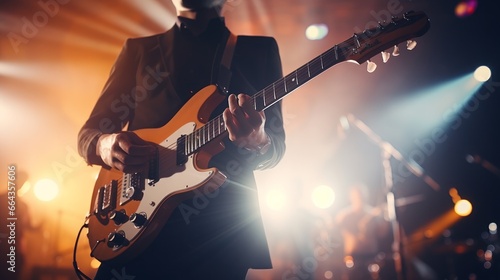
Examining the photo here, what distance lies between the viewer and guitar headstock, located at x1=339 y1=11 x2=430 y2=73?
155 centimetres

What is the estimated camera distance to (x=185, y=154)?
1.67 m

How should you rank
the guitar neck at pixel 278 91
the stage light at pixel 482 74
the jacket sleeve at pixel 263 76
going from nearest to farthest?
the guitar neck at pixel 278 91 < the jacket sleeve at pixel 263 76 < the stage light at pixel 482 74

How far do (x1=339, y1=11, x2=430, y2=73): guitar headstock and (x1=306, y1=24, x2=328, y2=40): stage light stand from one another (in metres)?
5.55

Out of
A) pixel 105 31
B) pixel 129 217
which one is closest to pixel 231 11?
pixel 105 31

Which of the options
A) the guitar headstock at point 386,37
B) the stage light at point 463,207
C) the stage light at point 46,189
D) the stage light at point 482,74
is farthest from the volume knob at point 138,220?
the stage light at point 463,207

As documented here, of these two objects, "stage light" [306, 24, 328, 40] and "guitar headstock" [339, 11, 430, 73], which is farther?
"stage light" [306, 24, 328, 40]

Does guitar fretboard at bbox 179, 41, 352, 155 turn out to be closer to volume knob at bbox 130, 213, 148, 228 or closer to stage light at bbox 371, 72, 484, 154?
volume knob at bbox 130, 213, 148, 228

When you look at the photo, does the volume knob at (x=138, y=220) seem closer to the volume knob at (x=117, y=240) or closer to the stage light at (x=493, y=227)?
the volume knob at (x=117, y=240)

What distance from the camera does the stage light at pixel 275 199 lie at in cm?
709

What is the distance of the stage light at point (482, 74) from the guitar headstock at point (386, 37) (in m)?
5.62

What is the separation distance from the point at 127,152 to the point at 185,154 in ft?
0.89

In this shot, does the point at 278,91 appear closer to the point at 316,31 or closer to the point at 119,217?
the point at 119,217

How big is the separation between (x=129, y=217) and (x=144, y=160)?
0.91 feet

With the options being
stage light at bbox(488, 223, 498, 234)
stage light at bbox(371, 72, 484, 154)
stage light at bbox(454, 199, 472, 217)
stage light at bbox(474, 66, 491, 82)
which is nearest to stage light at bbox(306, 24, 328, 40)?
stage light at bbox(371, 72, 484, 154)
